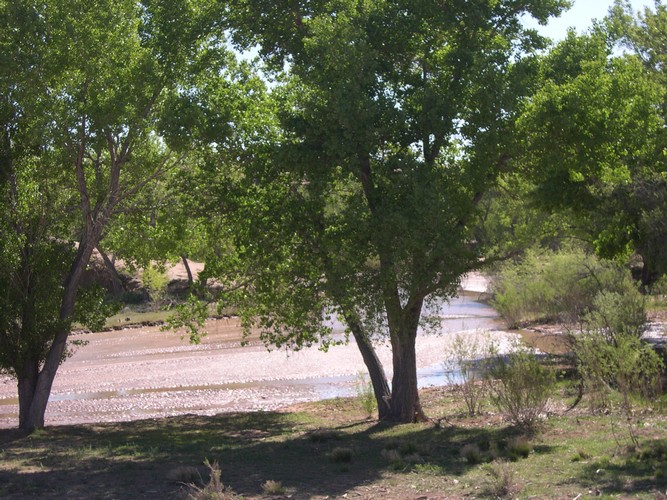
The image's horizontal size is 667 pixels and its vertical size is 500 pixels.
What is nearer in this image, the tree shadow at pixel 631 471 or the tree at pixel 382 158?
the tree shadow at pixel 631 471

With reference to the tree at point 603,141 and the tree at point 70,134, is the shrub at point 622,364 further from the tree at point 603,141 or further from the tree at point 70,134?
the tree at point 70,134

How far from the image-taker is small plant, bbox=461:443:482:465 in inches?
434

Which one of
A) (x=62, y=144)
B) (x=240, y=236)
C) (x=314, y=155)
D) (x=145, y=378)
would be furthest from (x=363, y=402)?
(x=145, y=378)

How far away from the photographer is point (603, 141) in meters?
13.5

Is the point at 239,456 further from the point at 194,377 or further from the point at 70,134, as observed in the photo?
the point at 194,377

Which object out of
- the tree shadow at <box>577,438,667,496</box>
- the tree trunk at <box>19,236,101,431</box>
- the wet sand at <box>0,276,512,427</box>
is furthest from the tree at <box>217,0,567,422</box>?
the wet sand at <box>0,276,512,427</box>

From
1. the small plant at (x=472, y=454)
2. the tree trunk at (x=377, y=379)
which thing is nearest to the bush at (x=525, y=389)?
the small plant at (x=472, y=454)

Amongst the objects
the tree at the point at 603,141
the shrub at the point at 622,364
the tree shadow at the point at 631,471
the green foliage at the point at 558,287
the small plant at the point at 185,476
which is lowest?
the tree shadow at the point at 631,471

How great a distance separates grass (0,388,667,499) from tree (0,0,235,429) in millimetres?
2389

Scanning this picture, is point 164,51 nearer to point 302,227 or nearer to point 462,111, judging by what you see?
point 302,227

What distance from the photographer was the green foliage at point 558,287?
82.6 ft

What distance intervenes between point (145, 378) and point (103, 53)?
14858 mm

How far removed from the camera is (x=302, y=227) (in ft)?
46.7

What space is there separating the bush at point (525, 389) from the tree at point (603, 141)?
256 cm
